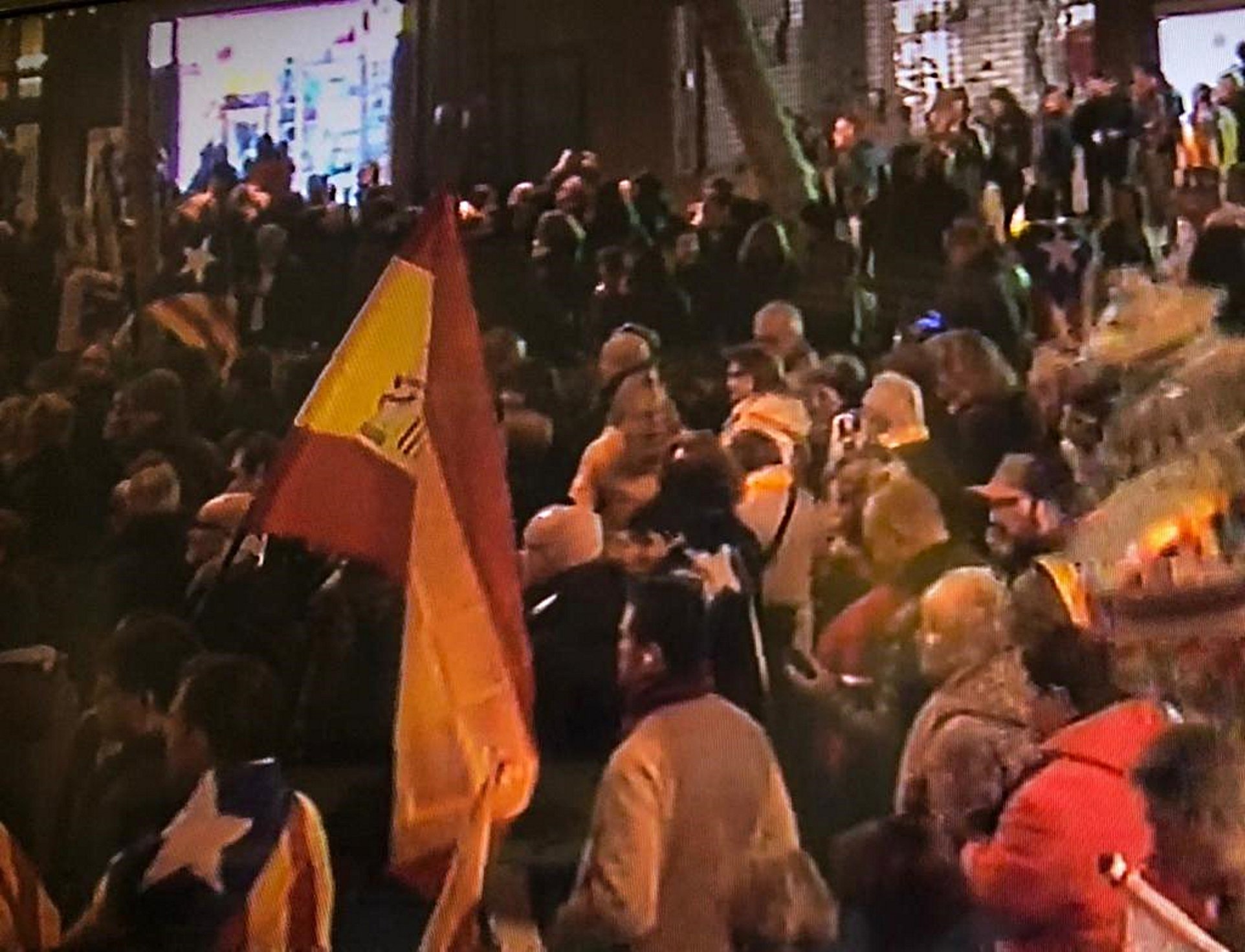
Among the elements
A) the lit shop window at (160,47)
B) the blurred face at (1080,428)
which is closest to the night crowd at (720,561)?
the blurred face at (1080,428)

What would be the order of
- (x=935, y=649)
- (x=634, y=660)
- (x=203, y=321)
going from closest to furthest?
(x=935, y=649) < (x=634, y=660) < (x=203, y=321)

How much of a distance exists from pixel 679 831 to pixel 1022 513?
0.56 m

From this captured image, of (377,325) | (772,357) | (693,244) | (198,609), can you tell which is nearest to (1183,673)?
(772,357)

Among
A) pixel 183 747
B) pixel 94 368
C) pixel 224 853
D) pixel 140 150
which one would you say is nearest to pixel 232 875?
pixel 224 853

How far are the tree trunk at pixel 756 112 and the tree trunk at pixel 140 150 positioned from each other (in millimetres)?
820

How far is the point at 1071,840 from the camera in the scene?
174 centimetres

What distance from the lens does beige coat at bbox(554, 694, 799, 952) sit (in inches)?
72.5

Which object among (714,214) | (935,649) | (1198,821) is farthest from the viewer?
(714,214)

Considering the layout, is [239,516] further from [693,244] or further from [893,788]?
[893,788]

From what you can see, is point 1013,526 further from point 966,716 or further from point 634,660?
point 634,660

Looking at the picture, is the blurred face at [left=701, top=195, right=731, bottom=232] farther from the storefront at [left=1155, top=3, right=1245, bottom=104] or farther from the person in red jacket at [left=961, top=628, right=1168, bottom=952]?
the person in red jacket at [left=961, top=628, right=1168, bottom=952]

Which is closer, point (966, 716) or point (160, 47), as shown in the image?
point (966, 716)

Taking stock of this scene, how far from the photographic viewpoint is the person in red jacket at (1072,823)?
67.8 inches

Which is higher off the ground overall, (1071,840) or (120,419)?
(120,419)
